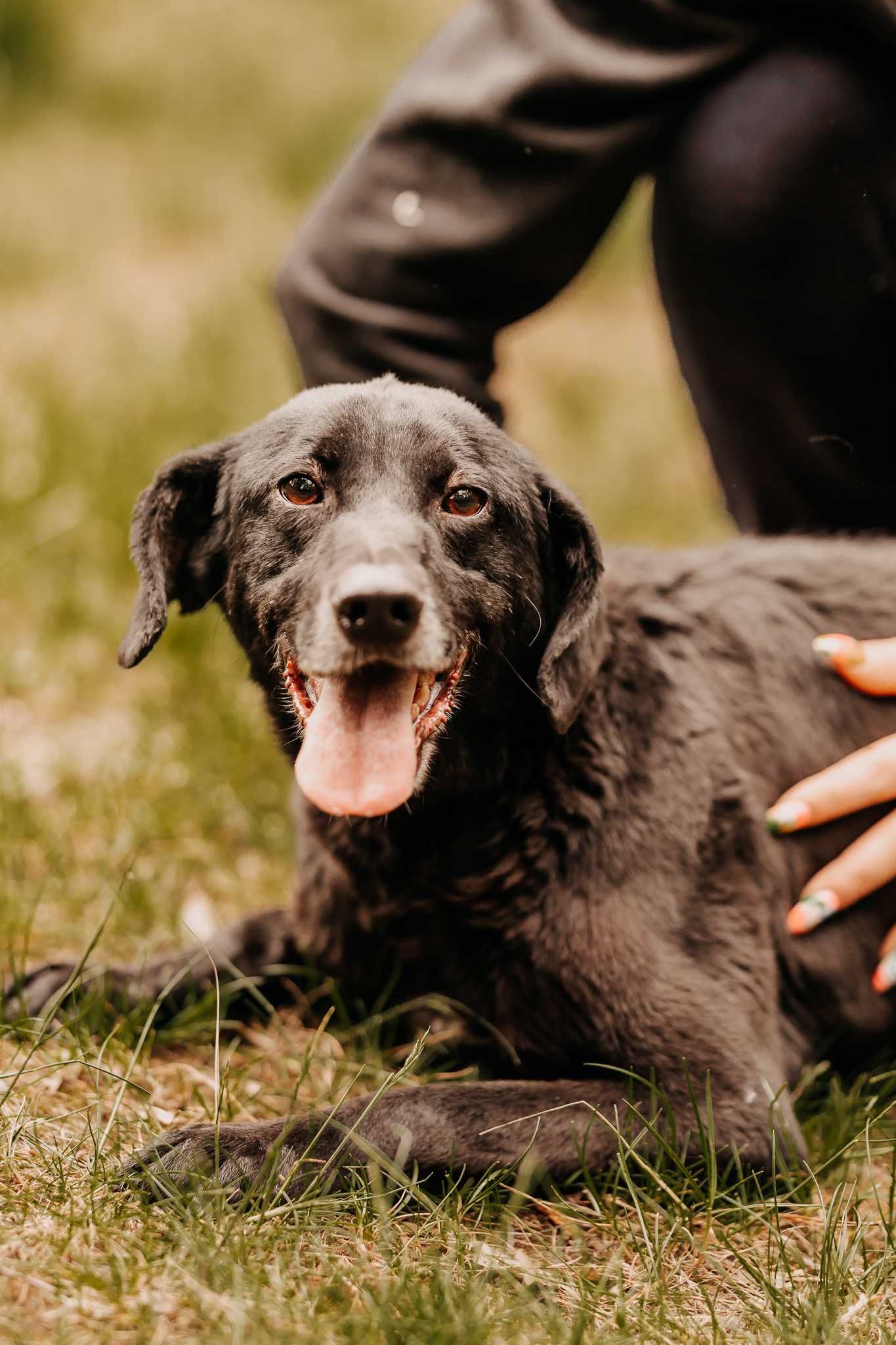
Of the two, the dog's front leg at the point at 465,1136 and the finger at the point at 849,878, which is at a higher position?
the finger at the point at 849,878

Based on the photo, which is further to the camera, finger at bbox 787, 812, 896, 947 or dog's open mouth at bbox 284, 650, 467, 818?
finger at bbox 787, 812, 896, 947

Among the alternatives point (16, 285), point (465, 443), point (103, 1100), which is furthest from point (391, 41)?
point (103, 1100)

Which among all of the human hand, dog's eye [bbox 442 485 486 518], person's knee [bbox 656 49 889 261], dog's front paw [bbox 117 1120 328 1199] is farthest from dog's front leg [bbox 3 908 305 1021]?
person's knee [bbox 656 49 889 261]

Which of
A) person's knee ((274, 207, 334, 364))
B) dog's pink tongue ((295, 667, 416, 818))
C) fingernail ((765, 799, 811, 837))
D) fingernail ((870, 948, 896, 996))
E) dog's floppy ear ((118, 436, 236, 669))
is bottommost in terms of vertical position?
fingernail ((870, 948, 896, 996))

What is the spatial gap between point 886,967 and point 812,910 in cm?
20

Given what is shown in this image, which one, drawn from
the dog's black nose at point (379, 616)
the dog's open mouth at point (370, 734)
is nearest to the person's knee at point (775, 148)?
the dog's open mouth at point (370, 734)

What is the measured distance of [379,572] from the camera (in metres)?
1.99

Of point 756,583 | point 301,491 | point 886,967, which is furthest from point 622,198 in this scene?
point 886,967

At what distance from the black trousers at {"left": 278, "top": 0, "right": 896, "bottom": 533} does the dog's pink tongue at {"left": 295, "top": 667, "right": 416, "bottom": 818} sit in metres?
1.03

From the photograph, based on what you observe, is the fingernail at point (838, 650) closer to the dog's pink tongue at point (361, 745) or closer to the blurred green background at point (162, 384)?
the dog's pink tongue at point (361, 745)

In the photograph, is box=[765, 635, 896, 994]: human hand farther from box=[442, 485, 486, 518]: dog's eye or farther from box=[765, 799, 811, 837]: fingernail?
box=[442, 485, 486, 518]: dog's eye

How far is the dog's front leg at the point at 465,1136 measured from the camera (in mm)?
1951

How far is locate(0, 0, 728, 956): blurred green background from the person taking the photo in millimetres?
3258

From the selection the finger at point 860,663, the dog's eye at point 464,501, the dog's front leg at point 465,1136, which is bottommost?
the dog's front leg at point 465,1136
